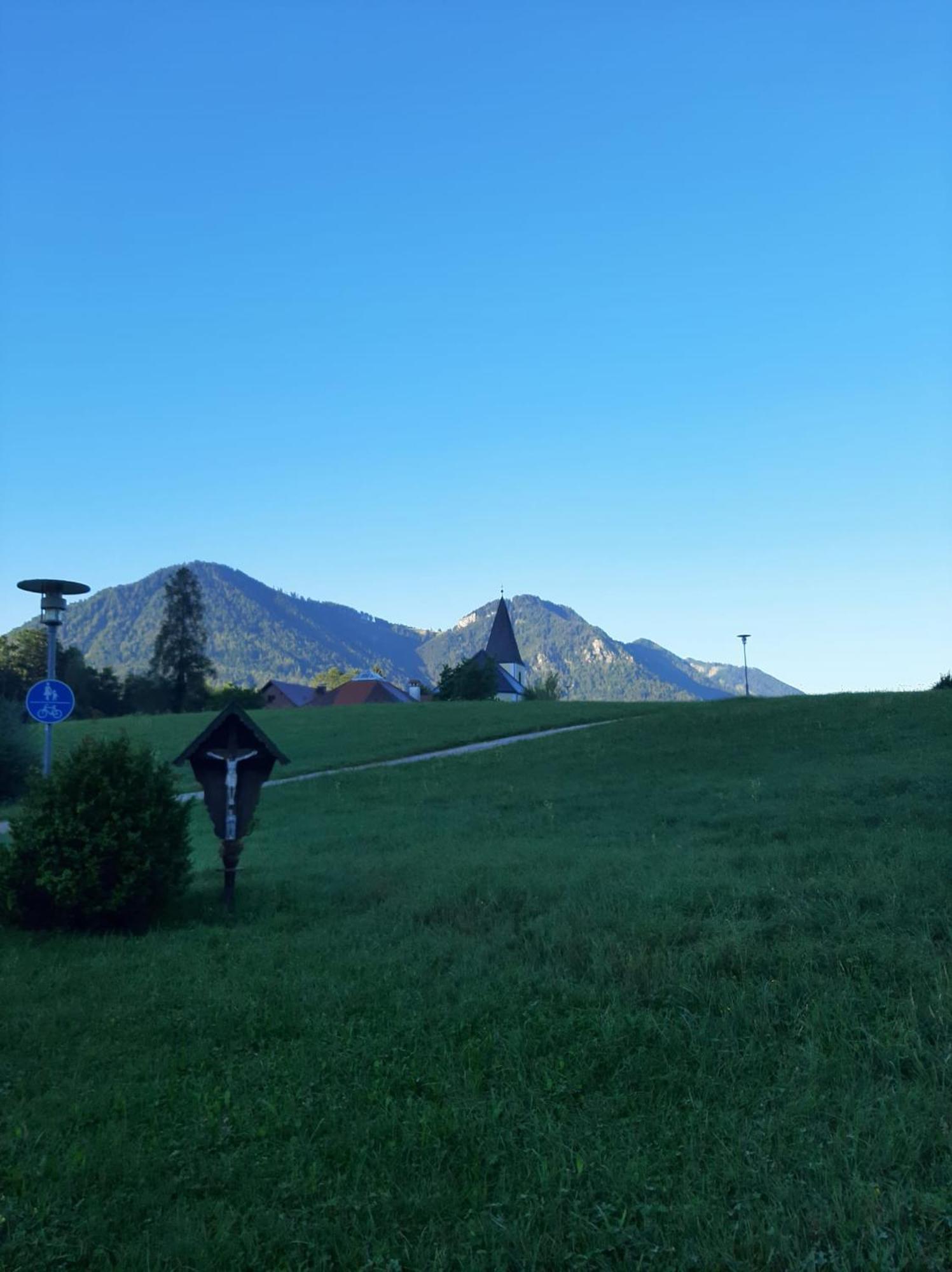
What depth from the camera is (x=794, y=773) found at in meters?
17.0

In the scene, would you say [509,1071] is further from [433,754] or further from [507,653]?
[507,653]

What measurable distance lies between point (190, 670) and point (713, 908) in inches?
2896

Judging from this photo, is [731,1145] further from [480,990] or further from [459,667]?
[459,667]

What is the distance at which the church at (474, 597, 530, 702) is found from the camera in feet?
317

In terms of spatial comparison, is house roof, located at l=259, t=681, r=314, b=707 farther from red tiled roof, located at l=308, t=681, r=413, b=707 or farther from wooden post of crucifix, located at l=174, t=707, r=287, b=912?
wooden post of crucifix, located at l=174, t=707, r=287, b=912

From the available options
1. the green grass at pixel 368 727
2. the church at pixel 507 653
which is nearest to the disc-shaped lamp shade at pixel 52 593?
the green grass at pixel 368 727

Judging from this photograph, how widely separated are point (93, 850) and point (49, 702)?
463cm

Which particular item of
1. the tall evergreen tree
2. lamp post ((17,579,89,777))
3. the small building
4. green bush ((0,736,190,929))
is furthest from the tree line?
green bush ((0,736,190,929))

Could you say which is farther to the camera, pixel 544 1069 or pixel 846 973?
pixel 846 973

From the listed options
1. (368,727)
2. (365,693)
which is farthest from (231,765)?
(365,693)

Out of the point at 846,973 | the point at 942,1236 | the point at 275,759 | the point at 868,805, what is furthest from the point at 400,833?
the point at 942,1236

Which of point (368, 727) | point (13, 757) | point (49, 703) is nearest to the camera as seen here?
point (49, 703)

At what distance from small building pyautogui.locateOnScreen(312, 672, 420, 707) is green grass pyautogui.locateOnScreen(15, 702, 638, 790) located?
47183 millimetres

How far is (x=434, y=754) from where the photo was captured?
29.2m
